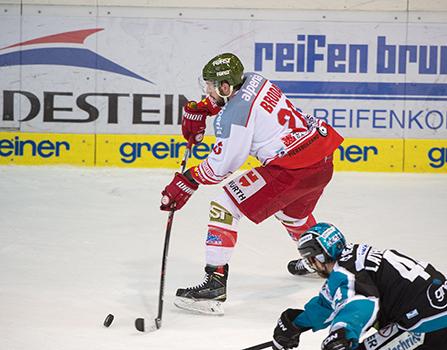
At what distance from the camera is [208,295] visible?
450cm

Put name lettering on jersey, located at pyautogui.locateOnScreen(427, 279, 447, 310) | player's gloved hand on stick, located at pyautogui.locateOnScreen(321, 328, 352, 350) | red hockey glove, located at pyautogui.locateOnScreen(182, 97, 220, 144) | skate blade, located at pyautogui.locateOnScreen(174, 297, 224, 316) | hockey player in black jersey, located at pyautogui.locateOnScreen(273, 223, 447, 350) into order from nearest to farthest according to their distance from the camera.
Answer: player's gloved hand on stick, located at pyautogui.locateOnScreen(321, 328, 352, 350) → hockey player in black jersey, located at pyautogui.locateOnScreen(273, 223, 447, 350) → name lettering on jersey, located at pyautogui.locateOnScreen(427, 279, 447, 310) → skate blade, located at pyautogui.locateOnScreen(174, 297, 224, 316) → red hockey glove, located at pyautogui.locateOnScreen(182, 97, 220, 144)

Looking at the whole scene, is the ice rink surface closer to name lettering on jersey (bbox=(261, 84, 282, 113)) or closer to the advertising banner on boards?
the advertising banner on boards

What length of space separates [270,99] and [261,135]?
0.17m

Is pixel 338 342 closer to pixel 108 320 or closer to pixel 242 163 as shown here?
pixel 108 320

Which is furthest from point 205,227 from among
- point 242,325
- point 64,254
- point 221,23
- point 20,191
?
point 221,23

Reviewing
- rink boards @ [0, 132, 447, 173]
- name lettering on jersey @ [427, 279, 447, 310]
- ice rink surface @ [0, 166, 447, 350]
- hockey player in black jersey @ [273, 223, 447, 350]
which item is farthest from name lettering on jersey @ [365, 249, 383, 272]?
rink boards @ [0, 132, 447, 173]

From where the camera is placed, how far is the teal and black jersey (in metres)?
3.01

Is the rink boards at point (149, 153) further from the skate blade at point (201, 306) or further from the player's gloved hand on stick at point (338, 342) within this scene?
the player's gloved hand on stick at point (338, 342)

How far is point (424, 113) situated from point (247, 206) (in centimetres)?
443

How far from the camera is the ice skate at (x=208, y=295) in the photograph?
4.46 metres

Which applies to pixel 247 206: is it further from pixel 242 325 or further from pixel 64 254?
pixel 64 254

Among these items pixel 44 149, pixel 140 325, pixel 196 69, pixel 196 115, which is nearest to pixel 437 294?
pixel 140 325

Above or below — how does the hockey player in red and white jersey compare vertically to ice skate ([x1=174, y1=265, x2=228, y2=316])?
above

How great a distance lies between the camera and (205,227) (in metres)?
6.46
